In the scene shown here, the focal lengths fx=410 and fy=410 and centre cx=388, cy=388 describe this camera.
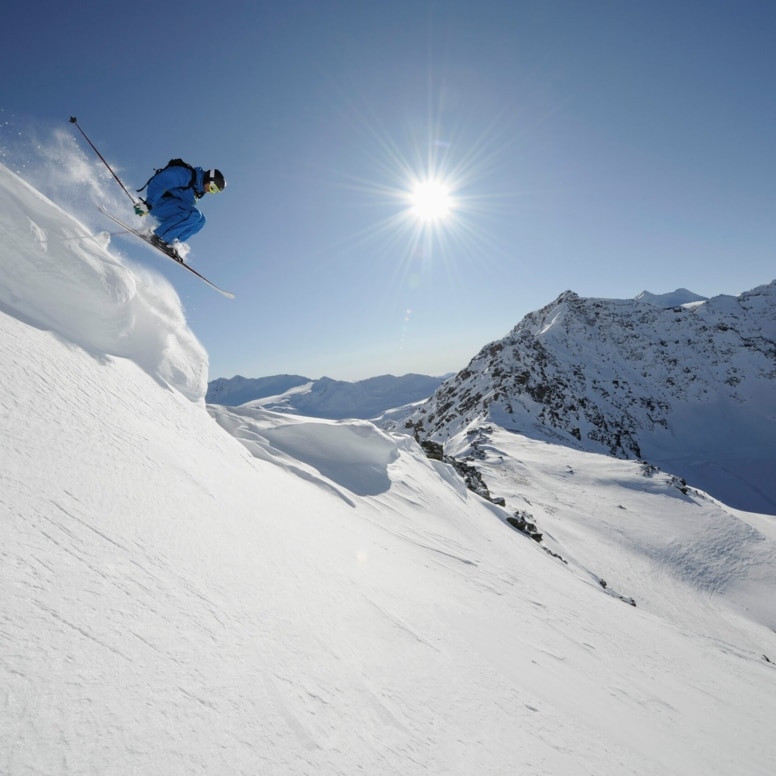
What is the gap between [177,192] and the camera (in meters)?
9.09

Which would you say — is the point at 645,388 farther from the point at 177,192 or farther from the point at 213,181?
the point at 177,192

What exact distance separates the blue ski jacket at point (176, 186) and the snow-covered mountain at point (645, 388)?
4790 cm

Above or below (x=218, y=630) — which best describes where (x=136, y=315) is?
above

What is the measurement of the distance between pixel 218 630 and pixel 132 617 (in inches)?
19.3

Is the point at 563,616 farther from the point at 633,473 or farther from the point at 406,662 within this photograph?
the point at 633,473

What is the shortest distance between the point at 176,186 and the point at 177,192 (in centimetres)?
14

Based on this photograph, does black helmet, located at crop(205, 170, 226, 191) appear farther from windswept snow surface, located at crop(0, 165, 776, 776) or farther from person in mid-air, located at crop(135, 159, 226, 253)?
windswept snow surface, located at crop(0, 165, 776, 776)

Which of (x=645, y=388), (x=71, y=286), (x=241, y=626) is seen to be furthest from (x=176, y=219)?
(x=645, y=388)

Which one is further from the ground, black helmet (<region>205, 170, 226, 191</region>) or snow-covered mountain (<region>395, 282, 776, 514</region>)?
snow-covered mountain (<region>395, 282, 776, 514</region>)

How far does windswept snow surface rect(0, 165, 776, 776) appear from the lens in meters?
1.47

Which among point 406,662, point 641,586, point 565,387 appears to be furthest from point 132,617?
point 565,387

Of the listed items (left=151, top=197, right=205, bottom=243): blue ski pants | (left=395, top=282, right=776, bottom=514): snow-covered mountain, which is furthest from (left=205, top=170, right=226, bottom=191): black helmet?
(left=395, top=282, right=776, bottom=514): snow-covered mountain

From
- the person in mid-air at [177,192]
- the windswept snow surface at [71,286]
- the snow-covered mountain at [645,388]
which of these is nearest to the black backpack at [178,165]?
the person in mid-air at [177,192]

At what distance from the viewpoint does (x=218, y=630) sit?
2156 millimetres
